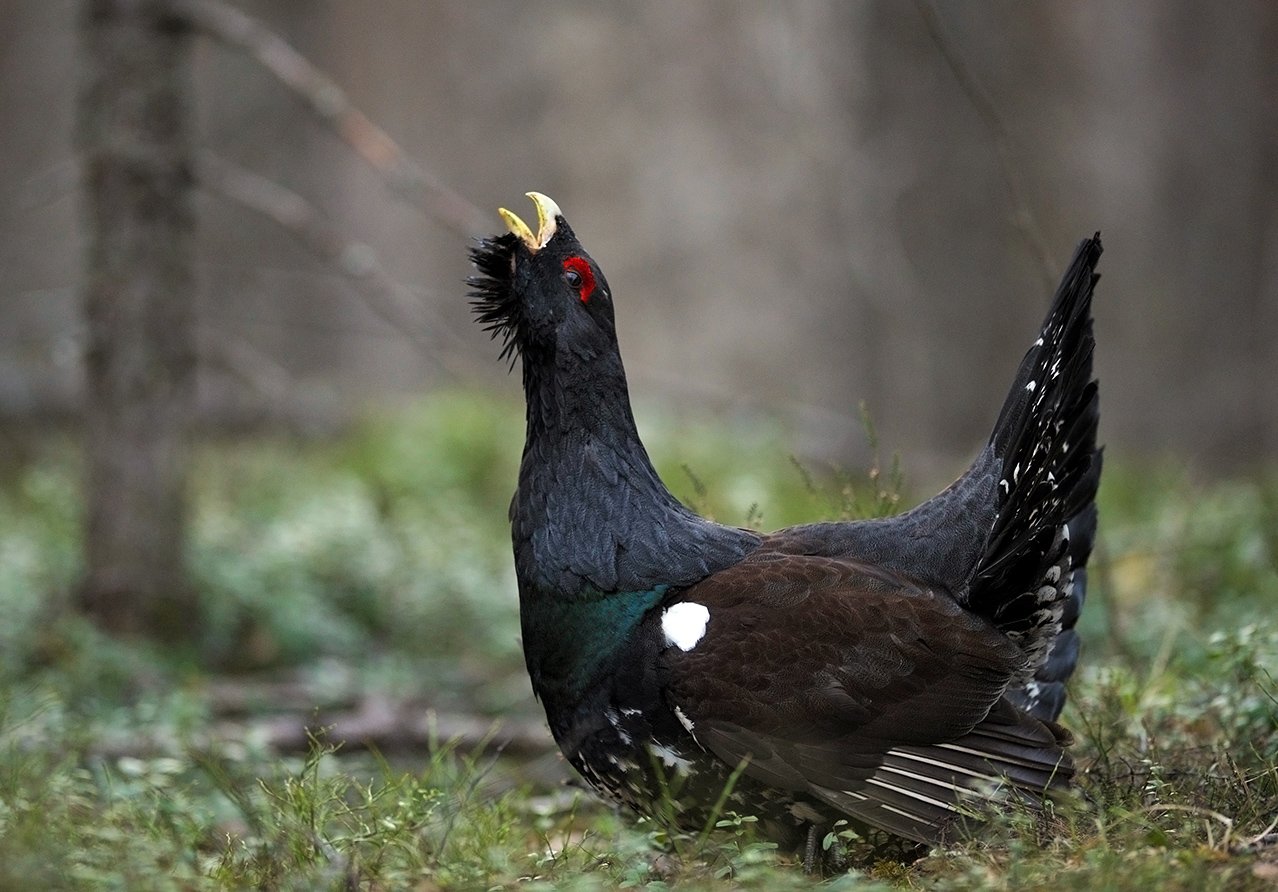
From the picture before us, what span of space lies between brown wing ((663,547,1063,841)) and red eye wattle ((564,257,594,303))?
84 centimetres

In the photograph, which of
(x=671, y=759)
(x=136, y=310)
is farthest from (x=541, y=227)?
(x=136, y=310)

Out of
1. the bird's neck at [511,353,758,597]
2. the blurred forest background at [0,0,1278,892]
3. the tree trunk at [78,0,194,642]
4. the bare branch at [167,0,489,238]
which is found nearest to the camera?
the blurred forest background at [0,0,1278,892]

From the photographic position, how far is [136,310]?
5.35 meters

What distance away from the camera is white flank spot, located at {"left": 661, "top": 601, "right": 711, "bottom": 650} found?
3.17m

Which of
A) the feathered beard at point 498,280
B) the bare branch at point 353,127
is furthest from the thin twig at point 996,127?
the feathered beard at point 498,280

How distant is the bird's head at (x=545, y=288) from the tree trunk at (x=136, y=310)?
2.36 m

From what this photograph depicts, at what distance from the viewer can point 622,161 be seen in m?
13.0

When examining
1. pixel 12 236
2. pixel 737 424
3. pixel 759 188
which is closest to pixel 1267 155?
pixel 759 188

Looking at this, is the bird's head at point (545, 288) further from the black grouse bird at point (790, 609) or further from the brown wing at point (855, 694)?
the brown wing at point (855, 694)

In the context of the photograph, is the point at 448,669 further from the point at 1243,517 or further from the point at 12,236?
the point at 12,236

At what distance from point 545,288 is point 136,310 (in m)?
2.56

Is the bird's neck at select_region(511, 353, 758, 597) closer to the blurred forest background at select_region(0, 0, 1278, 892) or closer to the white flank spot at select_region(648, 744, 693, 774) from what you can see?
the white flank spot at select_region(648, 744, 693, 774)

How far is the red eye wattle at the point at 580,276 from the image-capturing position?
3.52m

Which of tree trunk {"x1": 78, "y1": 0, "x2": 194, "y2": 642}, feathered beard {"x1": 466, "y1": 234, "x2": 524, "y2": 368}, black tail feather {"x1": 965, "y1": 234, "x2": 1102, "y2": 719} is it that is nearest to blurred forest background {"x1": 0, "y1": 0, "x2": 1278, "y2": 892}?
tree trunk {"x1": 78, "y1": 0, "x2": 194, "y2": 642}
